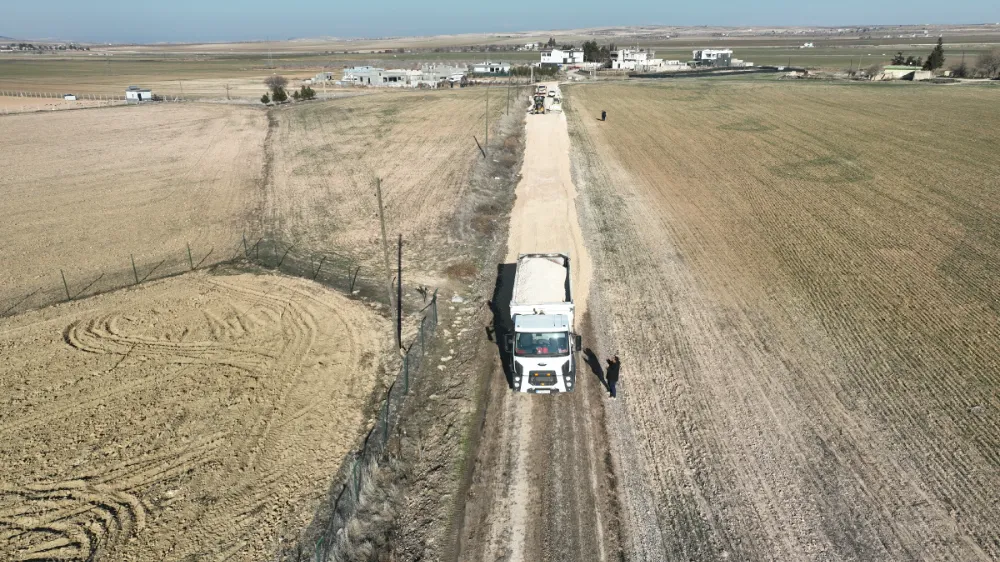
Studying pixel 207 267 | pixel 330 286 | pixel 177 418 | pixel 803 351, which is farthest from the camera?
pixel 207 267

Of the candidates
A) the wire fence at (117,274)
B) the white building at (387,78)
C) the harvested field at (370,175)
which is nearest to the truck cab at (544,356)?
the harvested field at (370,175)

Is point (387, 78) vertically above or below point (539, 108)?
above

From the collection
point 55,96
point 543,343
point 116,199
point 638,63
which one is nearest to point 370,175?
point 116,199

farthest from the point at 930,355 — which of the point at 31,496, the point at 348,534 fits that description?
the point at 31,496

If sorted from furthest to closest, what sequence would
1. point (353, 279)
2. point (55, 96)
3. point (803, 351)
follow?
point (55, 96) → point (353, 279) → point (803, 351)

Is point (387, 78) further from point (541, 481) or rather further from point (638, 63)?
point (541, 481)

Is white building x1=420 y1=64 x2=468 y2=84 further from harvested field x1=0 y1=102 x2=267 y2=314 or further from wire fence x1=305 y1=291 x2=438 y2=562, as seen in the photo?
wire fence x1=305 y1=291 x2=438 y2=562
